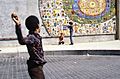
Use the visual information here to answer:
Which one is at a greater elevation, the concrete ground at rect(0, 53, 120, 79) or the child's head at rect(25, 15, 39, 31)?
the child's head at rect(25, 15, 39, 31)

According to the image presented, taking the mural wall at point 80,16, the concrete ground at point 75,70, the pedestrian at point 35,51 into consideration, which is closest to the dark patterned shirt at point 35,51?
the pedestrian at point 35,51

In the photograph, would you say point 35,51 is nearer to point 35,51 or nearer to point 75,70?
point 35,51

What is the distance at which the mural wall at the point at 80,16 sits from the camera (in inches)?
891

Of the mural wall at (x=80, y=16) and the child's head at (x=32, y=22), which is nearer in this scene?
the child's head at (x=32, y=22)

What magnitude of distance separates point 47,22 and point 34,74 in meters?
16.8

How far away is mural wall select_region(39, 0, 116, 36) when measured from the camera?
22.6 meters

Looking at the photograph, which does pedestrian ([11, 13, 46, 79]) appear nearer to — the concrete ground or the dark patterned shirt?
the dark patterned shirt

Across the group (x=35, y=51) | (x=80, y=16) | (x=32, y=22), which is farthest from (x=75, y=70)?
(x=80, y=16)

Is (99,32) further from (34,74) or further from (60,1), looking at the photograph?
(34,74)

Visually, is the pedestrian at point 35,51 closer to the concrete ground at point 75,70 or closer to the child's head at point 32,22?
the child's head at point 32,22

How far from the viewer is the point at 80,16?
23.6m

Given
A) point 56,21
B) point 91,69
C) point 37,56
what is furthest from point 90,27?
point 37,56

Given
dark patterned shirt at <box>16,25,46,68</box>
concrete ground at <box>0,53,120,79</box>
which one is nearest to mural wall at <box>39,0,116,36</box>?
concrete ground at <box>0,53,120,79</box>

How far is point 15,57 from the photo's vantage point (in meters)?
17.2
